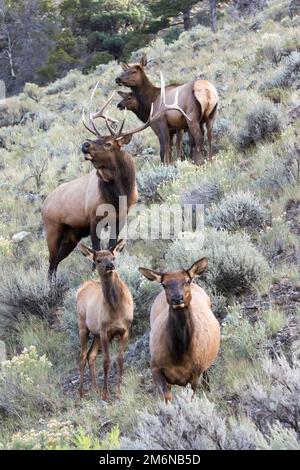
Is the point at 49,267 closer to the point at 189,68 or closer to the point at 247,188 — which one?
the point at 247,188

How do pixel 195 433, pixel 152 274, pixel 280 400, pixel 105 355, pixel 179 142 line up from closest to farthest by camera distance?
pixel 195 433
pixel 280 400
pixel 152 274
pixel 105 355
pixel 179 142

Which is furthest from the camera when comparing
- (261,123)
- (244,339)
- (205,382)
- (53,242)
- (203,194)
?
(261,123)

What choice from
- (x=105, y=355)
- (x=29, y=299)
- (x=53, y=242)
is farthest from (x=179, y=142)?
(x=105, y=355)

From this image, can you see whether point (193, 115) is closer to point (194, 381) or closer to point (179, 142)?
point (179, 142)

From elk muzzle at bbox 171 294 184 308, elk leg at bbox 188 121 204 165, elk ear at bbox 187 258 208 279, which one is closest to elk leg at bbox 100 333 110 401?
elk ear at bbox 187 258 208 279

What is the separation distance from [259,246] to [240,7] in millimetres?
21282

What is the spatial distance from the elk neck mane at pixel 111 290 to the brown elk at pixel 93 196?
1988mm

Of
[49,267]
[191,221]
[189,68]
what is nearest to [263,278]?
[191,221]

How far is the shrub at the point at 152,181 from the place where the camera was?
11344 millimetres

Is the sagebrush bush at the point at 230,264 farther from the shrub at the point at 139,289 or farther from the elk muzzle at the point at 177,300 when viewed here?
the elk muzzle at the point at 177,300

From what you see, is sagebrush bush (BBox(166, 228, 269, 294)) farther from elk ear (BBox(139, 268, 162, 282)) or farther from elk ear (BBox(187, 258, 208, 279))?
elk ear (BBox(139, 268, 162, 282))

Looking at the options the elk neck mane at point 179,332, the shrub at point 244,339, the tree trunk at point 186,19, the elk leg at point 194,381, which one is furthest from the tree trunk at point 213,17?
the elk leg at point 194,381

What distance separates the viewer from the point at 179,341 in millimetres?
5457

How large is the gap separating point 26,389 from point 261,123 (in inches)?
260
